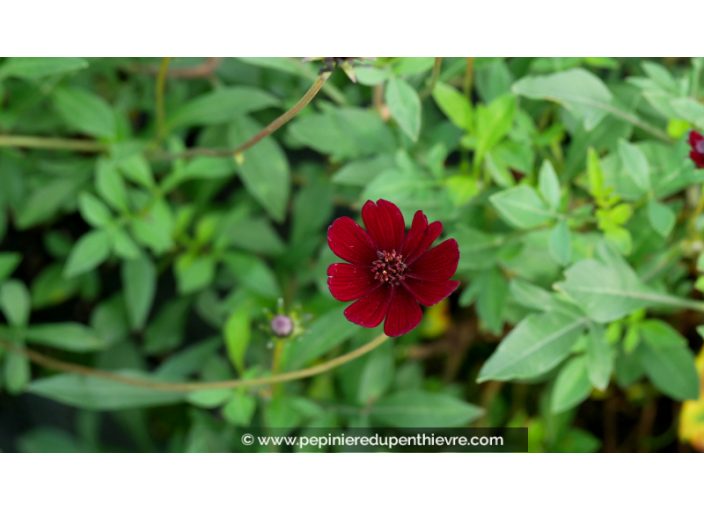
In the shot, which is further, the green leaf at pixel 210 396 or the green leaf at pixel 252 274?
the green leaf at pixel 252 274

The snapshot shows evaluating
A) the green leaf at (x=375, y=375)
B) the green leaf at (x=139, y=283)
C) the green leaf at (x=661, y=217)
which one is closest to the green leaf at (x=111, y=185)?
the green leaf at (x=139, y=283)

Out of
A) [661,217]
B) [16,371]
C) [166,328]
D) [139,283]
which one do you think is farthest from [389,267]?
[16,371]

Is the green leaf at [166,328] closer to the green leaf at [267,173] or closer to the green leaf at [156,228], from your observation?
the green leaf at [156,228]

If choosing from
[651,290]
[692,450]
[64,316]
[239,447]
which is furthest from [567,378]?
[64,316]

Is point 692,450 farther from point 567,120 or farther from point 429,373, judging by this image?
point 567,120

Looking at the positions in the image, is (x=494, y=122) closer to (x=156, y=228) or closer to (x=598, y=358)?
(x=598, y=358)

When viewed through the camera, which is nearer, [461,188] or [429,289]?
[429,289]

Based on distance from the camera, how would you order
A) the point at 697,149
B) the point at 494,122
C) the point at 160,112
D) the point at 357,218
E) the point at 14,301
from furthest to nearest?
1. the point at 14,301
2. the point at 357,218
3. the point at 160,112
4. the point at 494,122
5. the point at 697,149
